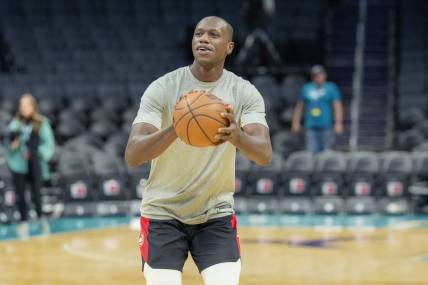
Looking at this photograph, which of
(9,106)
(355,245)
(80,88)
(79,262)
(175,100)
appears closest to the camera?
(175,100)

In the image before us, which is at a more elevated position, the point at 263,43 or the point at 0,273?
the point at 263,43

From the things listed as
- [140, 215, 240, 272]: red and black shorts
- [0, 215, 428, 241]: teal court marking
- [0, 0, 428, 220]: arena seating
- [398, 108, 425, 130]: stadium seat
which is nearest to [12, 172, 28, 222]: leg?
[0, 215, 428, 241]: teal court marking

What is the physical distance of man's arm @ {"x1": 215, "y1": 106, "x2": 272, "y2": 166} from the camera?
13.1 ft

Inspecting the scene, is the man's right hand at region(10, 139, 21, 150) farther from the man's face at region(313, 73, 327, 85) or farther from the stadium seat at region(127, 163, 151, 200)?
the man's face at region(313, 73, 327, 85)

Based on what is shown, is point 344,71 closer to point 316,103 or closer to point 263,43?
point 263,43

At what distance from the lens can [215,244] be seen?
460cm

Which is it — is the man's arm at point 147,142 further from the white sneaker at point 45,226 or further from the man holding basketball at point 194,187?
the white sneaker at point 45,226

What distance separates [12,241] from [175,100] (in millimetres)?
6922

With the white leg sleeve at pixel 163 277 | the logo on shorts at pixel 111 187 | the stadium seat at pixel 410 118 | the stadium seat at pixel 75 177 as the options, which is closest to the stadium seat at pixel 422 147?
the stadium seat at pixel 410 118

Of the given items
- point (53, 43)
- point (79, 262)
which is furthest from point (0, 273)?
point (53, 43)

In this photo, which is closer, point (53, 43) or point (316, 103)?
point (316, 103)

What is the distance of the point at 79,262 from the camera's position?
Result: 927 centimetres

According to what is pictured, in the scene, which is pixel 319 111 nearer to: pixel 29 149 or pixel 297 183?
pixel 297 183

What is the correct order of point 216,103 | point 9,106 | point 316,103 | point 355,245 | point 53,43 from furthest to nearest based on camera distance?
point 53,43, point 9,106, point 316,103, point 355,245, point 216,103
